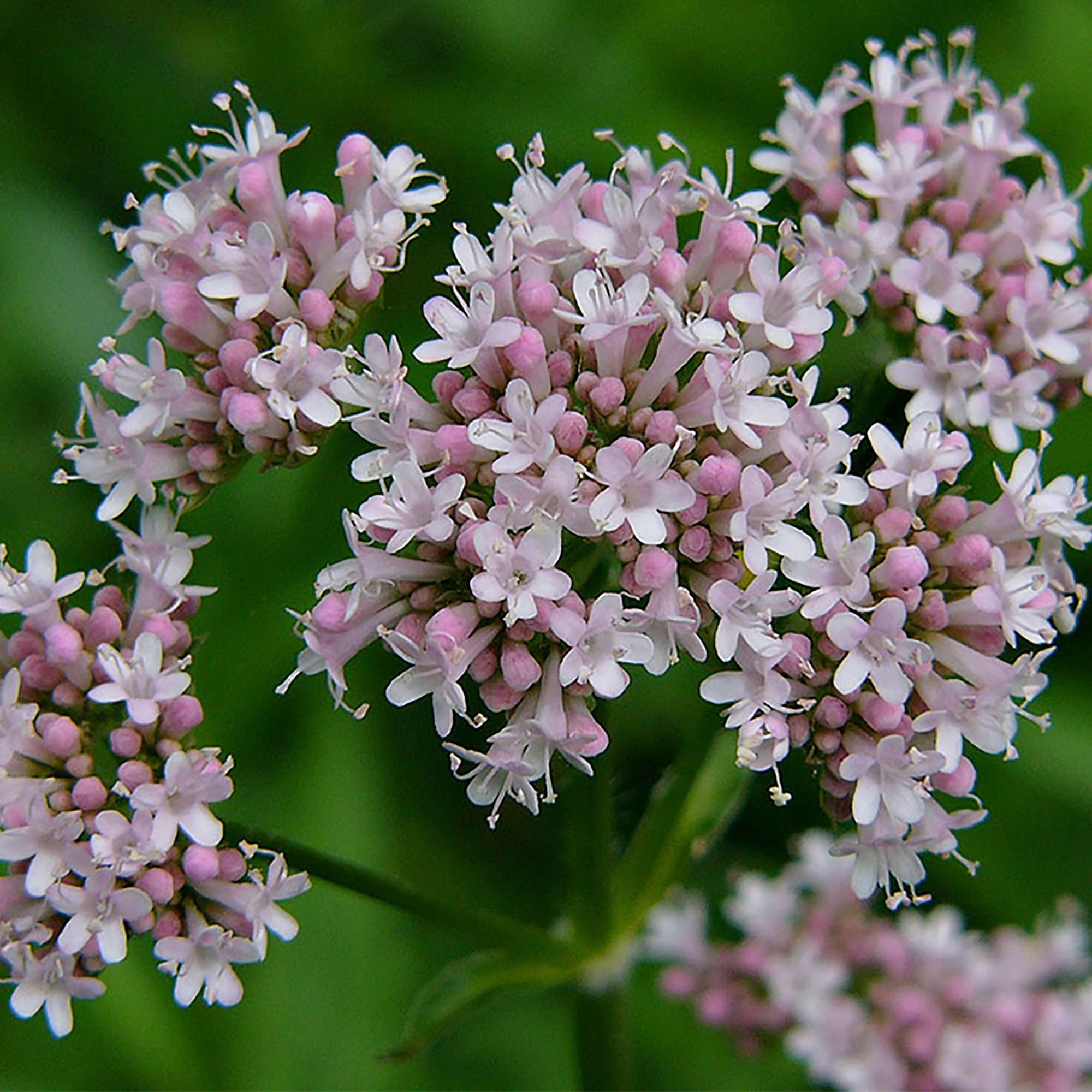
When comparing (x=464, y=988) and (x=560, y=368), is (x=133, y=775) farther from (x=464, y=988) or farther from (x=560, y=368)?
(x=560, y=368)

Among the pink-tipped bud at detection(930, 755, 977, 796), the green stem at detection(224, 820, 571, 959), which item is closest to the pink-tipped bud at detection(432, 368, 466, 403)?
the green stem at detection(224, 820, 571, 959)

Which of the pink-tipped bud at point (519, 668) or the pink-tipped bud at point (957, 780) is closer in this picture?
the pink-tipped bud at point (519, 668)

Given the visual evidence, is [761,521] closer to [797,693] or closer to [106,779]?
[797,693]

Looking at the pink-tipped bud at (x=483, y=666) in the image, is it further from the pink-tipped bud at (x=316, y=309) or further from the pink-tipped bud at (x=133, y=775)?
the pink-tipped bud at (x=316, y=309)

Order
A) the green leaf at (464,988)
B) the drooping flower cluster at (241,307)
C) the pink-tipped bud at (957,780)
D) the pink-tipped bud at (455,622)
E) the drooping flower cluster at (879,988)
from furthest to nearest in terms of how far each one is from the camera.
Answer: the drooping flower cluster at (879,988), the green leaf at (464,988), the drooping flower cluster at (241,307), the pink-tipped bud at (957,780), the pink-tipped bud at (455,622)

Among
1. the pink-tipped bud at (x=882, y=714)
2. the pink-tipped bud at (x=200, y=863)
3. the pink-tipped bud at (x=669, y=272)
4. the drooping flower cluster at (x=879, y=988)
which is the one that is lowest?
the pink-tipped bud at (x=200, y=863)

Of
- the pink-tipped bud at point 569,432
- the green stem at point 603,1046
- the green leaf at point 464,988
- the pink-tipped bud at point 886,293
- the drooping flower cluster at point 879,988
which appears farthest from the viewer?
the drooping flower cluster at point 879,988

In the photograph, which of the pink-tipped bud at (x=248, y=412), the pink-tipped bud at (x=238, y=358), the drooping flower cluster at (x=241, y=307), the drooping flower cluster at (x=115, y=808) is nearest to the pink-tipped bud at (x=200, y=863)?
the drooping flower cluster at (x=115, y=808)
